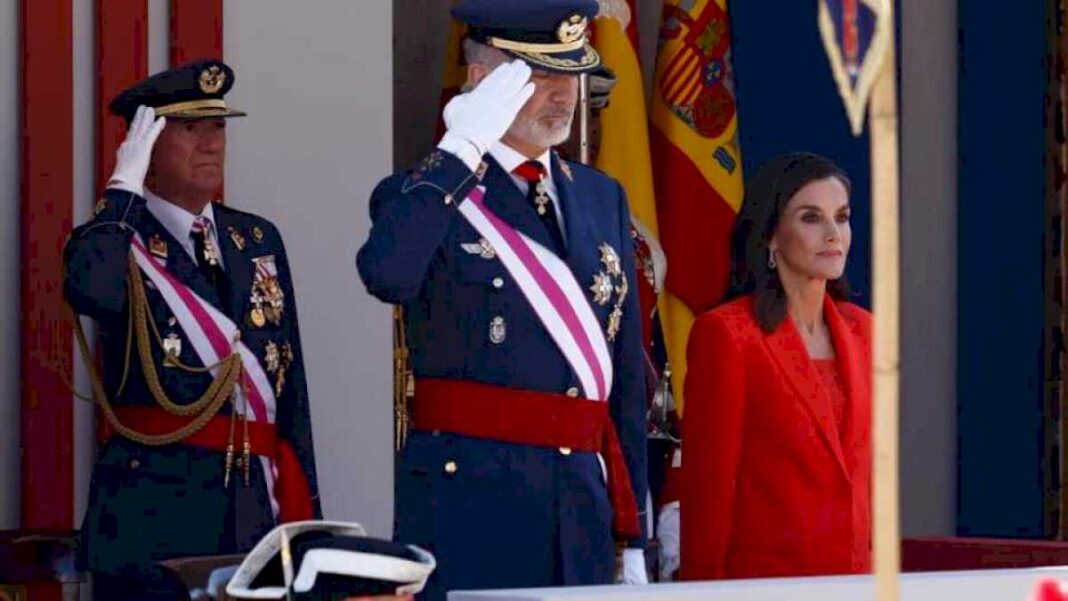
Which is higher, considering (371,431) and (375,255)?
(375,255)

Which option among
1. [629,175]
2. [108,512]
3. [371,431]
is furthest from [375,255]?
[629,175]

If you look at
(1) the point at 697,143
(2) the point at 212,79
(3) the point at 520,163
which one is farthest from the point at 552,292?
(1) the point at 697,143

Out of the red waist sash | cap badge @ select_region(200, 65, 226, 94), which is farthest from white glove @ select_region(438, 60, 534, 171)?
cap badge @ select_region(200, 65, 226, 94)

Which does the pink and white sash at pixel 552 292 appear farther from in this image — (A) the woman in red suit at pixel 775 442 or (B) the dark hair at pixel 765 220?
(B) the dark hair at pixel 765 220

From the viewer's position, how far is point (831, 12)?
5.09 feet

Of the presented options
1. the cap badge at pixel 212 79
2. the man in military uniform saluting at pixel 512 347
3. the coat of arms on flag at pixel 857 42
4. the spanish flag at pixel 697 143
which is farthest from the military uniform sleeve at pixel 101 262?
the coat of arms on flag at pixel 857 42

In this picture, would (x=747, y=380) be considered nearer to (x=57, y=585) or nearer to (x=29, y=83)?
(x=57, y=585)

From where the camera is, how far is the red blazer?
4.15 metres

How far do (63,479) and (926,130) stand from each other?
3.01 m

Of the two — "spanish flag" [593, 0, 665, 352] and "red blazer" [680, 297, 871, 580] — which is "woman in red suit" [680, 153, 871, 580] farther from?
"spanish flag" [593, 0, 665, 352]

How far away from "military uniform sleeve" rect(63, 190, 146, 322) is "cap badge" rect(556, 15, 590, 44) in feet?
3.37

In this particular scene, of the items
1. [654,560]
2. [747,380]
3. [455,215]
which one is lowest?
[654,560]

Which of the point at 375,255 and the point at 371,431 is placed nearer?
the point at 375,255

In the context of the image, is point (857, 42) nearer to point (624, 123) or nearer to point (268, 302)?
point (268, 302)
